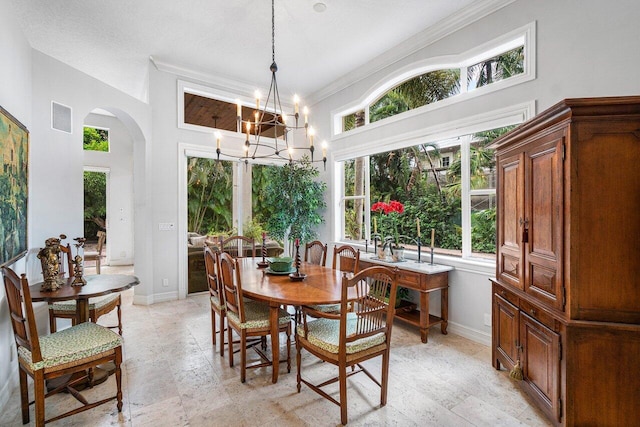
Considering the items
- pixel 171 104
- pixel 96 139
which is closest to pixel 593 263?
pixel 171 104

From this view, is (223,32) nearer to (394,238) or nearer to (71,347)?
(394,238)

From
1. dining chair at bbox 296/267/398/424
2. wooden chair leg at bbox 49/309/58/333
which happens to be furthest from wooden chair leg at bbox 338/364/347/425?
wooden chair leg at bbox 49/309/58/333

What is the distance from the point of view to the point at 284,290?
2.49 meters

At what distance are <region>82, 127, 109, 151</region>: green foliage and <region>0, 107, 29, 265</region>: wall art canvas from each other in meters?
5.91

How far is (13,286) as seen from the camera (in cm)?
189

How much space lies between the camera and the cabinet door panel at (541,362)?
72.9 inches

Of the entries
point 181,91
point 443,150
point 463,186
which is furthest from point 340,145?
point 181,91

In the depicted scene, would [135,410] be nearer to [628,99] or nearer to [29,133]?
[29,133]

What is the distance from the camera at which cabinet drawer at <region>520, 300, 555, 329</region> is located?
6.35 feet

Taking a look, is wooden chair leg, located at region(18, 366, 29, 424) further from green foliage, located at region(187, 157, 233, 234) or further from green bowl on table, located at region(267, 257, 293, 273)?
green foliage, located at region(187, 157, 233, 234)

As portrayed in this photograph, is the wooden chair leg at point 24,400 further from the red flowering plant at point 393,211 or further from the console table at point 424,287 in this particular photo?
the red flowering plant at point 393,211

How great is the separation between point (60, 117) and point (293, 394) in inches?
142

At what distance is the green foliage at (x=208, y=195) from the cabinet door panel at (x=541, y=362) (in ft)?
14.9

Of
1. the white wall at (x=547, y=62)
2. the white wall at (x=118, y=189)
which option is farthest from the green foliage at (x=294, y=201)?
the white wall at (x=118, y=189)
